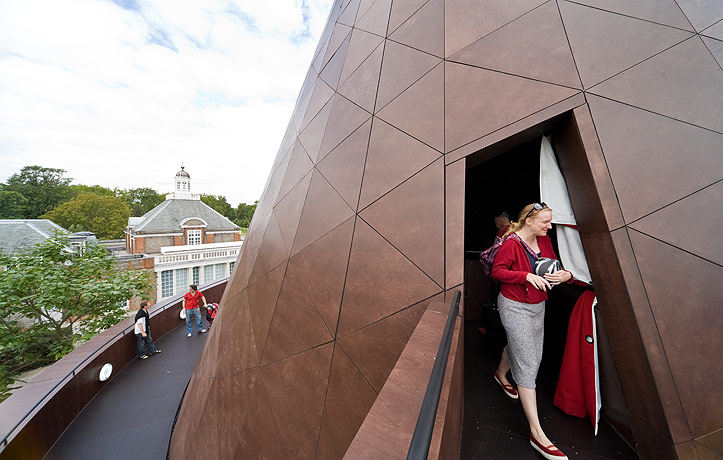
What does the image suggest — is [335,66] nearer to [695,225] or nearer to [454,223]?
[454,223]

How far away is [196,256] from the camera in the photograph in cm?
2842

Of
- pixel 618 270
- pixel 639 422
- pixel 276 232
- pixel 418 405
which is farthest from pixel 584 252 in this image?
pixel 276 232

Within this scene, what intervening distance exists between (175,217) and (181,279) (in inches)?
539

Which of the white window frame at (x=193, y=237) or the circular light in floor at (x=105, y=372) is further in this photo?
the white window frame at (x=193, y=237)

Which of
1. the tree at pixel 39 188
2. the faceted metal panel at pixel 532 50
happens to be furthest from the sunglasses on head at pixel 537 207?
the tree at pixel 39 188

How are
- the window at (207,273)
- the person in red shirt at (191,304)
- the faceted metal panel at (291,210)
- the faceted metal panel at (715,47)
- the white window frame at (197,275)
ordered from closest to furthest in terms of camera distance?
the faceted metal panel at (715,47) < the faceted metal panel at (291,210) < the person in red shirt at (191,304) < the white window frame at (197,275) < the window at (207,273)

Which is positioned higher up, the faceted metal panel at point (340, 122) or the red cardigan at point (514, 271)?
the faceted metal panel at point (340, 122)

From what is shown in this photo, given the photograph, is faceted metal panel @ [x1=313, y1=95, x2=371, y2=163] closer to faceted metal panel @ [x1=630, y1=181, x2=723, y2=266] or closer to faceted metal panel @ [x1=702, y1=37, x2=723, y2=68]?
faceted metal panel @ [x1=630, y1=181, x2=723, y2=266]

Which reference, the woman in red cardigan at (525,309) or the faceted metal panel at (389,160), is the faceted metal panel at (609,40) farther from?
the faceted metal panel at (389,160)

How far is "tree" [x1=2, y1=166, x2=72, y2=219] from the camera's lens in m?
53.4

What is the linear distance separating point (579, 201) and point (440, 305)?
1841mm

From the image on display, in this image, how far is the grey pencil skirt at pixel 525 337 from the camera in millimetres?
2754

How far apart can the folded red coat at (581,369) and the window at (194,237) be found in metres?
42.5

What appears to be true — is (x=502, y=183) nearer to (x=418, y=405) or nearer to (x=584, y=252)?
(x=584, y=252)
